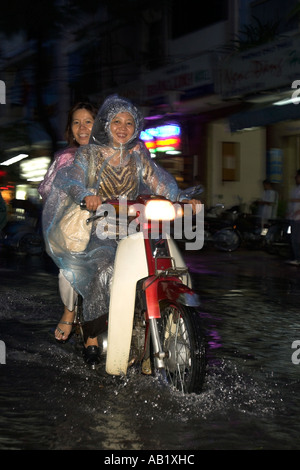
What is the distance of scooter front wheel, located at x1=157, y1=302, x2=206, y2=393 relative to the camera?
4.30m

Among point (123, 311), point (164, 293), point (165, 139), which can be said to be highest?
point (165, 139)

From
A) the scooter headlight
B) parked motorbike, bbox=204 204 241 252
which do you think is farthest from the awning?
the scooter headlight

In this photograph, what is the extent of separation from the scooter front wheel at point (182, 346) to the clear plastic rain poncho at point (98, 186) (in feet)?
1.86

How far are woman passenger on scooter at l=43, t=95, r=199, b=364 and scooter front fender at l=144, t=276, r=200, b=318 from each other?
1.82 feet

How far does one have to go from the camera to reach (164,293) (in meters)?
4.61

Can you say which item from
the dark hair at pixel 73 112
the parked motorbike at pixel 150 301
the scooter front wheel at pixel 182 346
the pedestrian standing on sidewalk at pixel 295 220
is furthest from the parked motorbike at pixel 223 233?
the scooter front wheel at pixel 182 346

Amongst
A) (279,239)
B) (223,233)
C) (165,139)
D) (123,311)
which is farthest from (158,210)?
(165,139)

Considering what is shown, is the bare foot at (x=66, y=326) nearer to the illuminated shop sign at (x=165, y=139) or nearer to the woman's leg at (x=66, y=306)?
the woman's leg at (x=66, y=306)

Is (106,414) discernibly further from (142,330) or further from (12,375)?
(12,375)

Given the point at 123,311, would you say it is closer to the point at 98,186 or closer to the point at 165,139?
the point at 98,186

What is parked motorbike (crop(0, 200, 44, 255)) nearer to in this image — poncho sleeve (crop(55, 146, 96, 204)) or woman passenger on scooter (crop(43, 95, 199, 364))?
woman passenger on scooter (crop(43, 95, 199, 364))

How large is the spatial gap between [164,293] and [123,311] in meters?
0.32

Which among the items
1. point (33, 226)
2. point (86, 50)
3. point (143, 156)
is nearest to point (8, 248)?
point (33, 226)

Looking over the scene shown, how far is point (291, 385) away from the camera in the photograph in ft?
16.4
